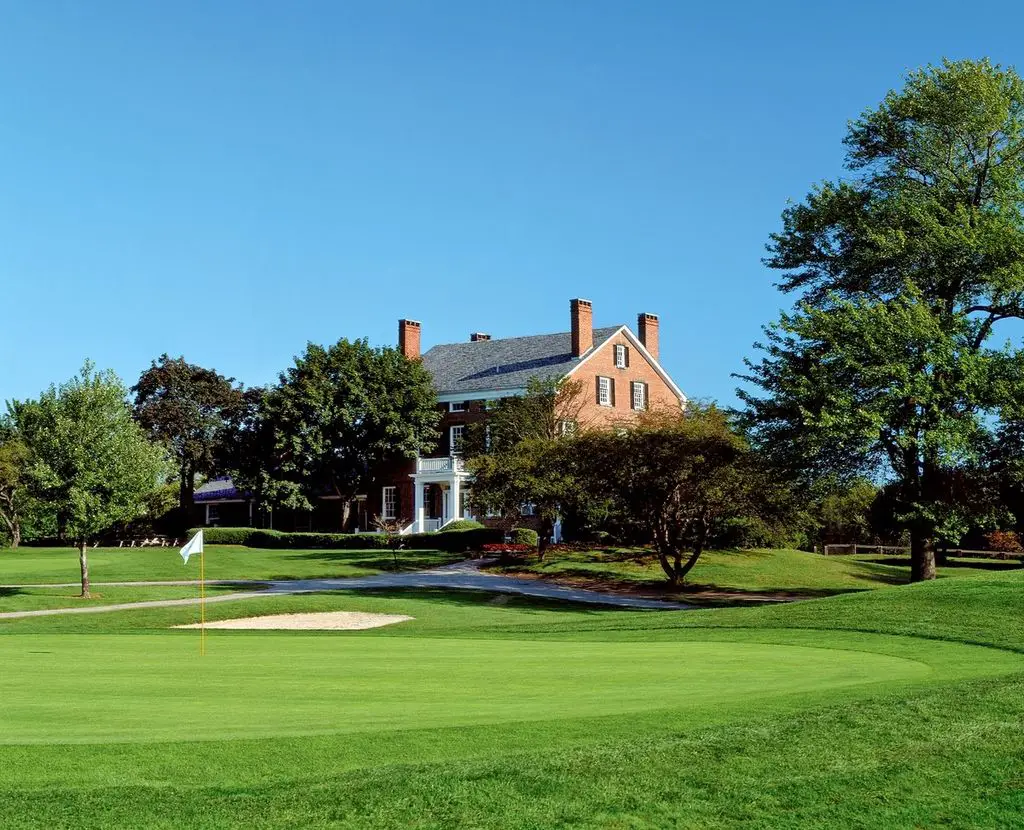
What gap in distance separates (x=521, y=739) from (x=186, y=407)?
245ft

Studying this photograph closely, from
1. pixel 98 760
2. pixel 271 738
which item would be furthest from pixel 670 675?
pixel 98 760

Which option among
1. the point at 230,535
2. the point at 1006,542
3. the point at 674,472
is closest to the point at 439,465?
the point at 230,535

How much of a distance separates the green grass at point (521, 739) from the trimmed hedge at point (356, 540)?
147 ft

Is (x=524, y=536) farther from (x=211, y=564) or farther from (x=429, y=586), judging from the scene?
(x=429, y=586)

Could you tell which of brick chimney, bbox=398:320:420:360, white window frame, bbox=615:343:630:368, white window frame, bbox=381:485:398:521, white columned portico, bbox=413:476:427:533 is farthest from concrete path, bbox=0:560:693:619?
brick chimney, bbox=398:320:420:360

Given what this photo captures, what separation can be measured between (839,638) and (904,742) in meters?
11.8

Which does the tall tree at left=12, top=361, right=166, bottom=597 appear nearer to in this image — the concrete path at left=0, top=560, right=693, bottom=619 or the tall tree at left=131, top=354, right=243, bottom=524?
the concrete path at left=0, top=560, right=693, bottom=619

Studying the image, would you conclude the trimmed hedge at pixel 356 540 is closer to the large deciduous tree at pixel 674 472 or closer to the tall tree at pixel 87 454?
the large deciduous tree at pixel 674 472

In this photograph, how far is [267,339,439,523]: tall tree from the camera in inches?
2830

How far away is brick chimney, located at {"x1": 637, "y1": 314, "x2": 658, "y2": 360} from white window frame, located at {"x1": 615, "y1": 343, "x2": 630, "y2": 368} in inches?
113

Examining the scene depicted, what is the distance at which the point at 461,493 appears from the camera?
71.9 meters

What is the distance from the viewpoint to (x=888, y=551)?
7175 cm

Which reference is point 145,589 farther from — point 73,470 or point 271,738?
point 271,738

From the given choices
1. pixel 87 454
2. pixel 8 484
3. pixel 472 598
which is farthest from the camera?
pixel 8 484
